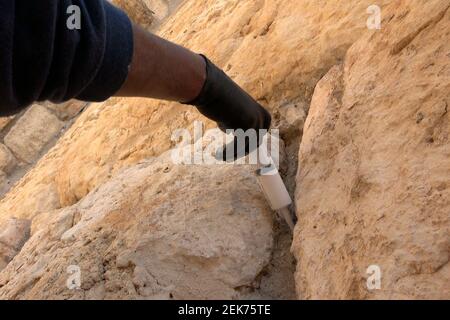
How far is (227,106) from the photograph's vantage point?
1034 mm

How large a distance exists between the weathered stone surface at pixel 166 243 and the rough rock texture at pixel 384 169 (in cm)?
12

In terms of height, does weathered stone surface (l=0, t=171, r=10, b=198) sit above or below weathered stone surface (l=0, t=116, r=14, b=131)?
below

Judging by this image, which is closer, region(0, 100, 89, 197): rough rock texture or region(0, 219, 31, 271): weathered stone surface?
region(0, 219, 31, 271): weathered stone surface

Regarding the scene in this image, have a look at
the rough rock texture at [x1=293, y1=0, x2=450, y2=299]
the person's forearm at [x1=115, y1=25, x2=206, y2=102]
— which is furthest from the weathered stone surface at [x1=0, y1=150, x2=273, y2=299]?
the person's forearm at [x1=115, y1=25, x2=206, y2=102]

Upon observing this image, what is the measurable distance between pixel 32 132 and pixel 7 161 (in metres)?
0.35

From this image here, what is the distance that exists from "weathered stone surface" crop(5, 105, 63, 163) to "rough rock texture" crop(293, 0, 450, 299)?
12.4 feet

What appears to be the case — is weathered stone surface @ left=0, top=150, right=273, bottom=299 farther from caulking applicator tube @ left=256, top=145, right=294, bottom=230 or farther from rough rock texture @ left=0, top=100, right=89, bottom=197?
rough rock texture @ left=0, top=100, right=89, bottom=197

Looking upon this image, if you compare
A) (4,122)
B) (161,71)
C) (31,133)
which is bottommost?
(31,133)

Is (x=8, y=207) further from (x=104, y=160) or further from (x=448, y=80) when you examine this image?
(x=448, y=80)

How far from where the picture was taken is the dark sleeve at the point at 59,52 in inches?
27.3

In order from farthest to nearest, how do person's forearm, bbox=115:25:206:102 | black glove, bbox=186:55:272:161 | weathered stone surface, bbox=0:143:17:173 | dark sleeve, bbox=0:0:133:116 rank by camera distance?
weathered stone surface, bbox=0:143:17:173 < black glove, bbox=186:55:272:161 < person's forearm, bbox=115:25:206:102 < dark sleeve, bbox=0:0:133:116

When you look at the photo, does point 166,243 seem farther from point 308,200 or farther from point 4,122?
point 4,122

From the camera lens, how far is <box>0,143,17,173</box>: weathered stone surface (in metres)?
4.31

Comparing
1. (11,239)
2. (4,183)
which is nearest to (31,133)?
(4,183)
